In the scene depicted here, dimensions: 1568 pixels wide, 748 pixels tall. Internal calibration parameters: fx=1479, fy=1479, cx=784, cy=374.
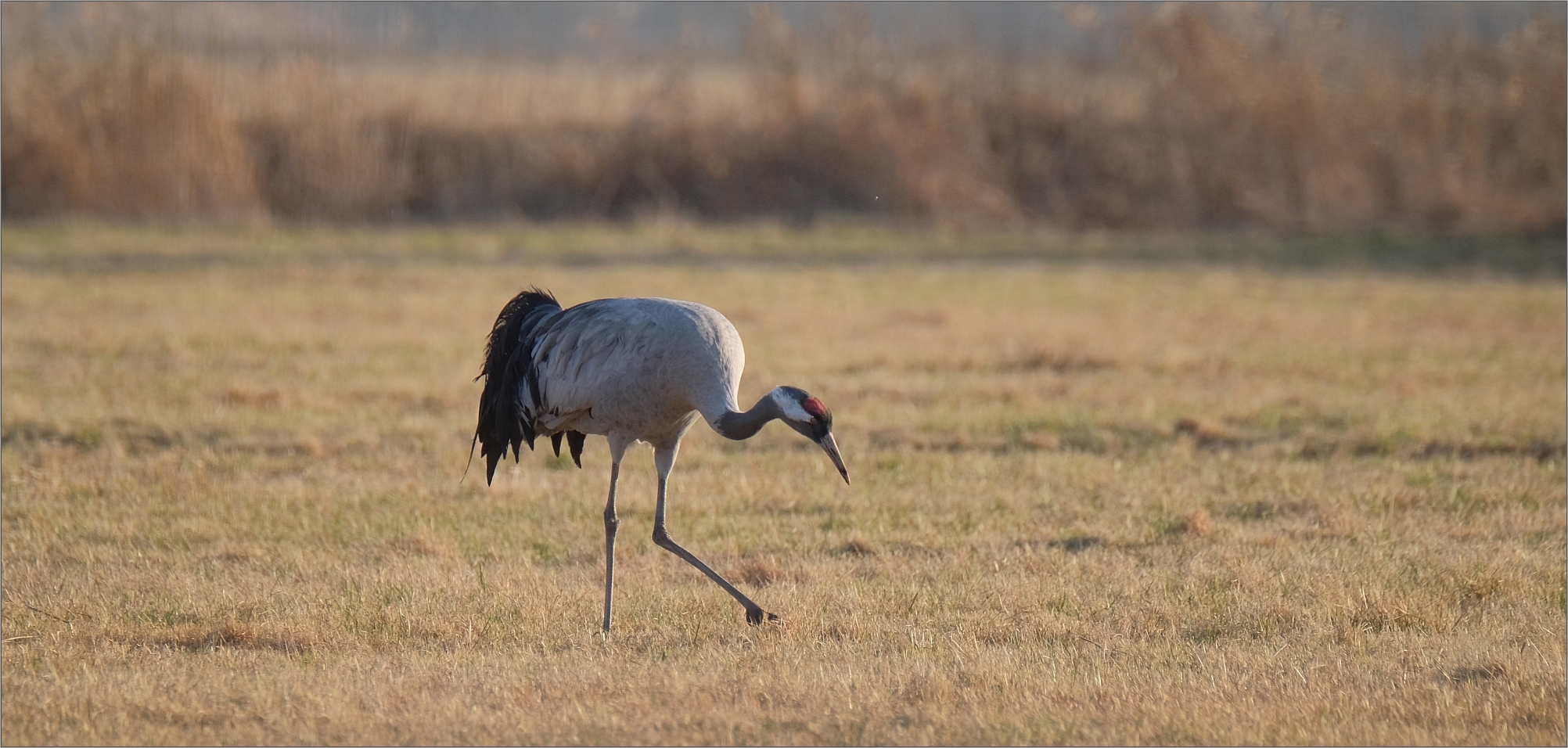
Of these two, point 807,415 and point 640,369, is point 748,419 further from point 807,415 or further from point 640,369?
point 640,369

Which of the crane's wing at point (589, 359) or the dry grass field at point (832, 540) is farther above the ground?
the crane's wing at point (589, 359)

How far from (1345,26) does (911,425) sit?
11.5 metres

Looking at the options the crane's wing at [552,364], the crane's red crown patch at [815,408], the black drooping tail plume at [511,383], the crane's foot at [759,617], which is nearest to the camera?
the crane's red crown patch at [815,408]

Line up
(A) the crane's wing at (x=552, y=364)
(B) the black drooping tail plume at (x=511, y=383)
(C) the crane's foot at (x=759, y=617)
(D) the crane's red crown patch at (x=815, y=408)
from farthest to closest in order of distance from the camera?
1. (B) the black drooping tail plume at (x=511, y=383)
2. (A) the crane's wing at (x=552, y=364)
3. (C) the crane's foot at (x=759, y=617)
4. (D) the crane's red crown patch at (x=815, y=408)

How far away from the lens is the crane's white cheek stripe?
4.61 m

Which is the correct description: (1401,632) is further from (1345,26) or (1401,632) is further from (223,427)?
(1345,26)

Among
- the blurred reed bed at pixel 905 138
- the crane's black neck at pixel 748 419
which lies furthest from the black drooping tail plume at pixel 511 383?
the blurred reed bed at pixel 905 138

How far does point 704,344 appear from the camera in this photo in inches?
191

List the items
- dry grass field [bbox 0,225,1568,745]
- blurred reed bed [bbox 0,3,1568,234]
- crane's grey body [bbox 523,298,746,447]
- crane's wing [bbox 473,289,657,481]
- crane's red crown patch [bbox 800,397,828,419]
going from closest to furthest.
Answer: dry grass field [bbox 0,225,1568,745] < crane's red crown patch [bbox 800,397,828,419] < crane's grey body [bbox 523,298,746,447] < crane's wing [bbox 473,289,657,481] < blurred reed bed [bbox 0,3,1568,234]

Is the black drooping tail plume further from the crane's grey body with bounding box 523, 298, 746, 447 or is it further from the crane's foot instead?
the crane's foot

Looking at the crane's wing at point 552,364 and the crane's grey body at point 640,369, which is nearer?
the crane's grey body at point 640,369

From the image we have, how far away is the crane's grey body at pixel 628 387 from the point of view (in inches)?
186

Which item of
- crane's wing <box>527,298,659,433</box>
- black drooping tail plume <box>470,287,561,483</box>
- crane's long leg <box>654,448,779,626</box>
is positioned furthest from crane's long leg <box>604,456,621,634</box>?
black drooping tail plume <box>470,287,561,483</box>

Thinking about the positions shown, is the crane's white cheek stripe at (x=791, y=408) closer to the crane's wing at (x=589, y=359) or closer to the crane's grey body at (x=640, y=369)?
the crane's grey body at (x=640, y=369)
